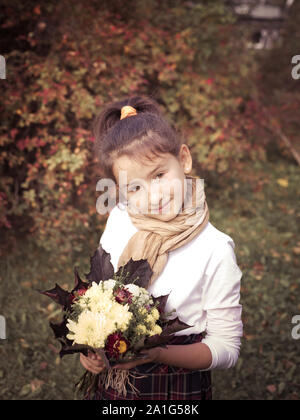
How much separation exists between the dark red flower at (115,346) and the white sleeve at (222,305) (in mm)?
418

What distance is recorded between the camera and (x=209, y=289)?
1501mm

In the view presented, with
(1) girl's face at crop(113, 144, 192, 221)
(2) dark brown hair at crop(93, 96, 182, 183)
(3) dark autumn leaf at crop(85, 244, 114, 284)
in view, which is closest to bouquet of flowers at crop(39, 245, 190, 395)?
(3) dark autumn leaf at crop(85, 244, 114, 284)

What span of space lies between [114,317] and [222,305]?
44 cm

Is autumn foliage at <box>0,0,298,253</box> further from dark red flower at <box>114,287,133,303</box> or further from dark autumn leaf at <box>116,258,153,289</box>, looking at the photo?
dark red flower at <box>114,287,133,303</box>

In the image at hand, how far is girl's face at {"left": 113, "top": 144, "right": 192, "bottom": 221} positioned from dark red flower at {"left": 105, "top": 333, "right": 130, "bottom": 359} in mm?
561

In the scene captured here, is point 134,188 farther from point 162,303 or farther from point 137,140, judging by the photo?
point 162,303

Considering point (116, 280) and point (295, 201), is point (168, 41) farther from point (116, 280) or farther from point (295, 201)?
point (116, 280)

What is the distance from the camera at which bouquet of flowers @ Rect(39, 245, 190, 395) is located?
3.94ft

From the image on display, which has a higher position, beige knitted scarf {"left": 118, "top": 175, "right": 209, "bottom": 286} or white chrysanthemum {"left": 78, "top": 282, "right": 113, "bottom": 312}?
beige knitted scarf {"left": 118, "top": 175, "right": 209, "bottom": 286}

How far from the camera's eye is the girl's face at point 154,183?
1533 millimetres

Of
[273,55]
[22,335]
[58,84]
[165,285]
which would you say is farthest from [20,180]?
[273,55]

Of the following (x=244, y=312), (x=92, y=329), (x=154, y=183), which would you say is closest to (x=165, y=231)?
(x=154, y=183)

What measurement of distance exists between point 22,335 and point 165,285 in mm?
2333

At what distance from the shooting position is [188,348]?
1452mm
